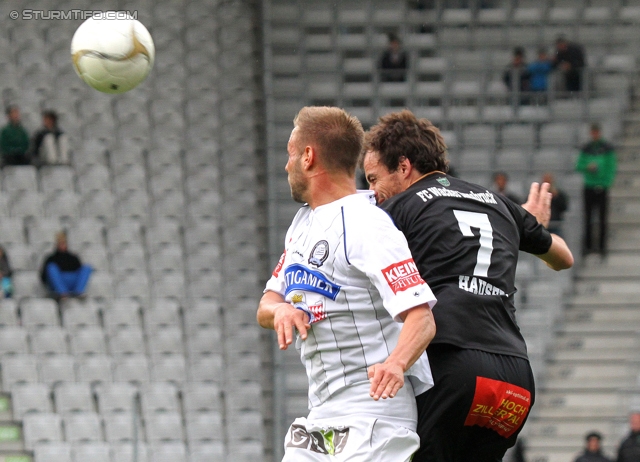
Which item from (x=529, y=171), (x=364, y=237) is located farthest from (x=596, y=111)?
(x=364, y=237)

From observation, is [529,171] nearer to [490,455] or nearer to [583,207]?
[583,207]

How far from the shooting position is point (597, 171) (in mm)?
12938

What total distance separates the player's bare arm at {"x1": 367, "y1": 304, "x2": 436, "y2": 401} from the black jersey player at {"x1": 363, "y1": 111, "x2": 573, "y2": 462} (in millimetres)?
461

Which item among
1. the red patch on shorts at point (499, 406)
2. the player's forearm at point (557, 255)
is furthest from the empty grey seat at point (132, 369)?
the red patch on shorts at point (499, 406)

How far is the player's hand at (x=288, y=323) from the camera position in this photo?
Answer: 3473mm

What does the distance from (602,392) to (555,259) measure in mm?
8042

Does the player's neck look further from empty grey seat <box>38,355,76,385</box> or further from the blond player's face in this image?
empty grey seat <box>38,355,76,385</box>

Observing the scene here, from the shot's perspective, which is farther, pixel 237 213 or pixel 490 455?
pixel 237 213

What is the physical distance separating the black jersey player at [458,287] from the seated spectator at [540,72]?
10021mm

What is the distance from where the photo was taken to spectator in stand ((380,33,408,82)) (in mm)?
13984

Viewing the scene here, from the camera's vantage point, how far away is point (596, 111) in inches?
553

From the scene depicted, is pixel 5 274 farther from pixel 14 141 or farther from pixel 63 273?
pixel 14 141

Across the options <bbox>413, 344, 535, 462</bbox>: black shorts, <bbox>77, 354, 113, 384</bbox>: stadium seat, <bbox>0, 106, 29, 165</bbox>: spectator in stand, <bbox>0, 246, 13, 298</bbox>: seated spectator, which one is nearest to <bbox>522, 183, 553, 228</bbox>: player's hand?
<bbox>413, 344, 535, 462</bbox>: black shorts

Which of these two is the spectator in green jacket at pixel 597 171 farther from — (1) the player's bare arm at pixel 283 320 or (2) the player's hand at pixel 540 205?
(1) the player's bare arm at pixel 283 320
